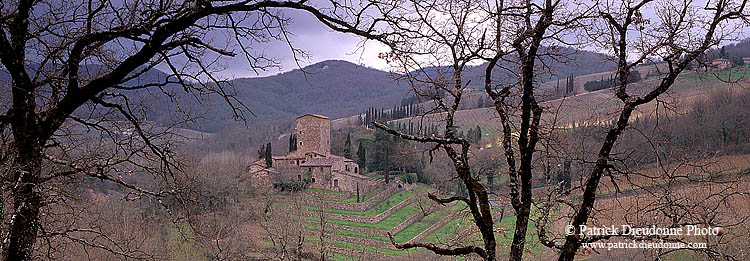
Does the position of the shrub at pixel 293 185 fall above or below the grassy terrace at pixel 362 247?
above

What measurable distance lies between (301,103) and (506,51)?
444 feet

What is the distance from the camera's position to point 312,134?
151 ft

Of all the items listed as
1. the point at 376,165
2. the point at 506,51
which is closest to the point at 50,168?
the point at 506,51

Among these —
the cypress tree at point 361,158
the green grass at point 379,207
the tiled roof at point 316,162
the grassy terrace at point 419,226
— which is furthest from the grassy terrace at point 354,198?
the cypress tree at point 361,158

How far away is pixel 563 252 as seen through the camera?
3.72 metres

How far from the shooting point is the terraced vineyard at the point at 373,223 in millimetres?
25256

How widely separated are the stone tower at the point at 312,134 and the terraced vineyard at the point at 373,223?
31.3 ft

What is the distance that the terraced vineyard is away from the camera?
25.3 m

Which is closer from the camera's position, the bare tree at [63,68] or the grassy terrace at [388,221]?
the bare tree at [63,68]

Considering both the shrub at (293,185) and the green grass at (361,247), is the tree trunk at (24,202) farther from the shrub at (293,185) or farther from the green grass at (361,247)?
the shrub at (293,185)

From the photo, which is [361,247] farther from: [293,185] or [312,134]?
[312,134]

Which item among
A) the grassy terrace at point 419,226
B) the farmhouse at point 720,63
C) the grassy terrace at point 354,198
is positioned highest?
the farmhouse at point 720,63

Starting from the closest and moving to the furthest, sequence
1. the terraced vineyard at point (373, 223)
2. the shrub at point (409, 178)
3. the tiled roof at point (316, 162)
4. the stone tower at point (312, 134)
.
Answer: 1. the terraced vineyard at point (373, 223)
2. the tiled roof at point (316, 162)
3. the shrub at point (409, 178)
4. the stone tower at point (312, 134)

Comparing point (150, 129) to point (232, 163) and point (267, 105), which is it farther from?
point (267, 105)
